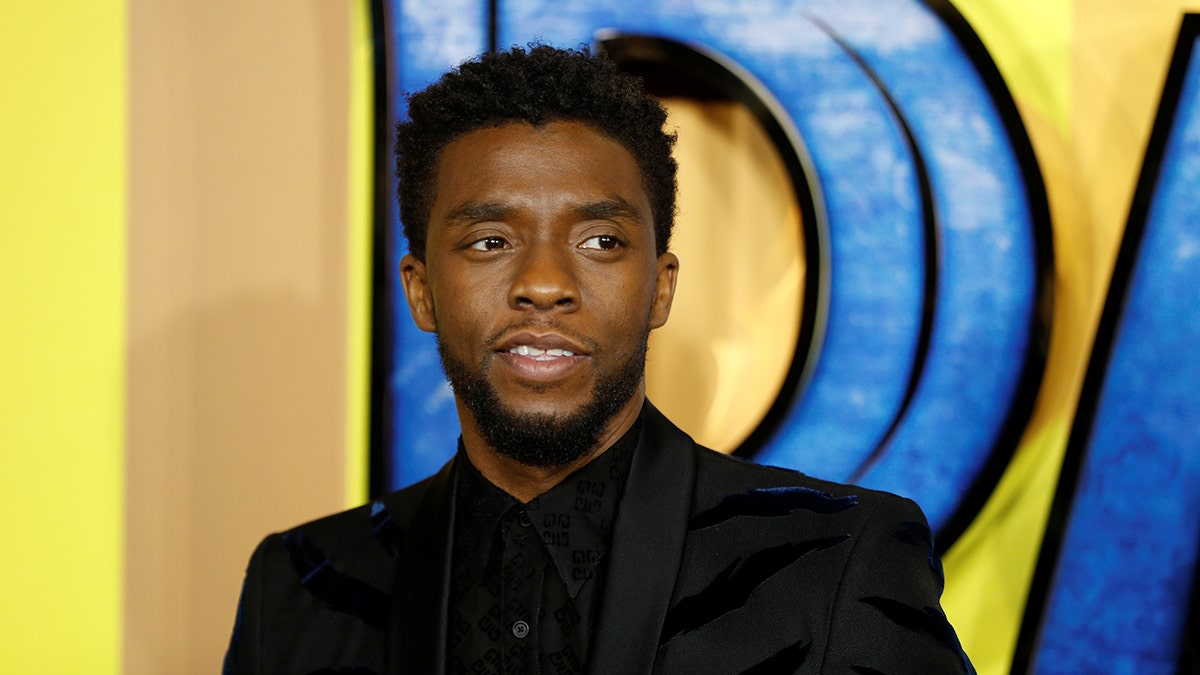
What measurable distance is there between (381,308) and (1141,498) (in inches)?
71.0

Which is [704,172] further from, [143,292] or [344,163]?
[143,292]

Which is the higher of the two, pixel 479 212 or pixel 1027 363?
pixel 479 212

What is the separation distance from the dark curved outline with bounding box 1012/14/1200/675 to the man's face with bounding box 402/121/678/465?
137 centimetres

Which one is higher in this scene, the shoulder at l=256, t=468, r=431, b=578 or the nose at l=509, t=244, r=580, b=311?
the nose at l=509, t=244, r=580, b=311

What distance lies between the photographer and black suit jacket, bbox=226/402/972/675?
1302 mm

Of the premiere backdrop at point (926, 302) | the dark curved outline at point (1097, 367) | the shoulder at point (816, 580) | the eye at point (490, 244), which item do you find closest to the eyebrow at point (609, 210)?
the eye at point (490, 244)

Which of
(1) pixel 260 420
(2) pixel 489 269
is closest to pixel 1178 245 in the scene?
(2) pixel 489 269

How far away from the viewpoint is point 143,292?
2449 mm

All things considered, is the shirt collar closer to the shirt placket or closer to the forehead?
the shirt placket

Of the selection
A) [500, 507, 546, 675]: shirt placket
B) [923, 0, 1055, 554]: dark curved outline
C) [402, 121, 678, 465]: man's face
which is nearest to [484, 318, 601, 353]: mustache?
[402, 121, 678, 465]: man's face

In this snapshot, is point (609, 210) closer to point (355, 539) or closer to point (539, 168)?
point (539, 168)

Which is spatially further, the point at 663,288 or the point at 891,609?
the point at 663,288

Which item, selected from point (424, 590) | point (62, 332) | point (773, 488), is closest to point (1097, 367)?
point (773, 488)

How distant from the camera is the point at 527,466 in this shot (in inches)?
57.2
